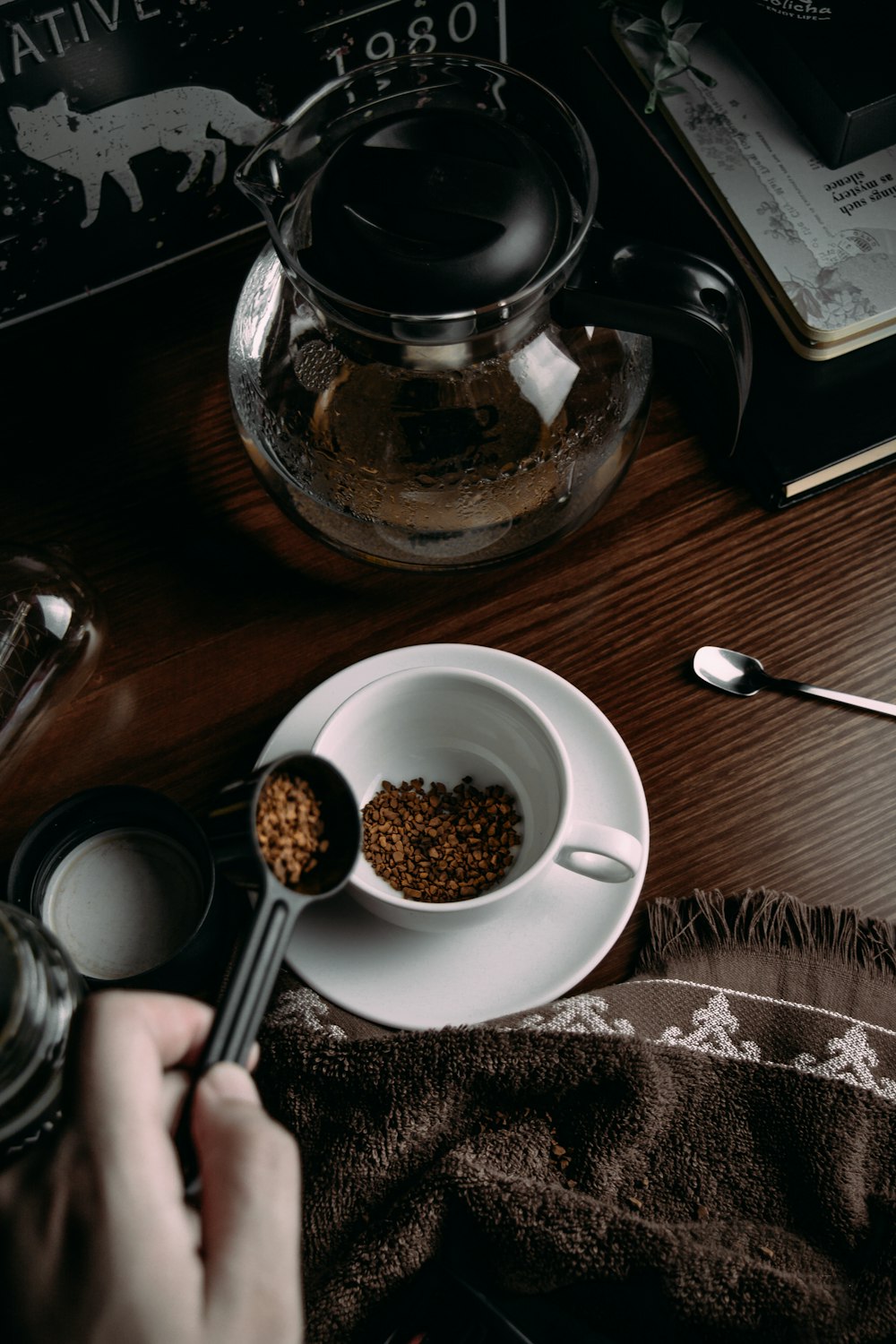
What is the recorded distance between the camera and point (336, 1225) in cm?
70

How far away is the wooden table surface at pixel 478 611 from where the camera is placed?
81 centimetres

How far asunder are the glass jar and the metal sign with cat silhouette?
0.56 meters

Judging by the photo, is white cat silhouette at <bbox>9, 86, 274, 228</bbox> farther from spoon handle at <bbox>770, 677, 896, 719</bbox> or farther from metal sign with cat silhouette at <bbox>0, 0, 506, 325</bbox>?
spoon handle at <bbox>770, 677, 896, 719</bbox>

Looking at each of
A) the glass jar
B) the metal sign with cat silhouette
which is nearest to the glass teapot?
the metal sign with cat silhouette

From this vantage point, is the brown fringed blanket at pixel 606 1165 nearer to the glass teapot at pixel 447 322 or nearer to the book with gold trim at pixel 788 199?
the glass teapot at pixel 447 322

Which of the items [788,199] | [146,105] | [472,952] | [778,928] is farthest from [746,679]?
[146,105]

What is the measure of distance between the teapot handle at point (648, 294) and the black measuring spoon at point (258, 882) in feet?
1.00

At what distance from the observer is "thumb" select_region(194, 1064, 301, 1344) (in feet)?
1.69

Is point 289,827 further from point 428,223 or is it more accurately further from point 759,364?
point 759,364

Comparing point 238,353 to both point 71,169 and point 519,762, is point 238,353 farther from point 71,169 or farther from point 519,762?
point 519,762

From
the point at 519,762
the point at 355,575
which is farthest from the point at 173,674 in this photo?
the point at 519,762

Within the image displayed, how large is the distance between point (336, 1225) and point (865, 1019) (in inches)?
14.2

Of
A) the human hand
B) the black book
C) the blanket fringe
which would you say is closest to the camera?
the human hand

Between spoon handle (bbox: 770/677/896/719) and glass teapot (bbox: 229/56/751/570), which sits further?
spoon handle (bbox: 770/677/896/719)
